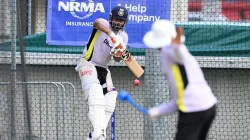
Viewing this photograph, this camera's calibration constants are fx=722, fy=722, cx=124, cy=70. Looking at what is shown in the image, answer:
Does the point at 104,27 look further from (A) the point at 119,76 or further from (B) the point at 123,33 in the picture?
(A) the point at 119,76

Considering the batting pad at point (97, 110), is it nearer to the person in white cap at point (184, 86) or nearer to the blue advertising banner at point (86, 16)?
the blue advertising banner at point (86, 16)

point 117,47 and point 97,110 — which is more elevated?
point 117,47

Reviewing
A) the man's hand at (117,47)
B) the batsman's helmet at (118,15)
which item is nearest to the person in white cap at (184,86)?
the man's hand at (117,47)

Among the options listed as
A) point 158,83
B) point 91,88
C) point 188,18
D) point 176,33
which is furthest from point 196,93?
point 188,18

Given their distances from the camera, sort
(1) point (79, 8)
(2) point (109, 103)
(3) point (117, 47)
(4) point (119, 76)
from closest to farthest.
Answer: (3) point (117, 47) → (2) point (109, 103) → (1) point (79, 8) → (4) point (119, 76)

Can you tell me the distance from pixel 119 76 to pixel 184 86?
4.87 m

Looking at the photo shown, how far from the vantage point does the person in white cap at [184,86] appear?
19.6 feet

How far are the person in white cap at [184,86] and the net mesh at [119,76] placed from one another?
3.69 metres

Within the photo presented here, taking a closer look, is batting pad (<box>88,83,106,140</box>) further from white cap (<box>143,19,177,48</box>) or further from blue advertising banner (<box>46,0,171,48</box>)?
white cap (<box>143,19,177,48</box>)

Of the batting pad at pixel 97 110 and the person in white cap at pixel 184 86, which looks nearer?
the person in white cap at pixel 184 86

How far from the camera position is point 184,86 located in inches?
237

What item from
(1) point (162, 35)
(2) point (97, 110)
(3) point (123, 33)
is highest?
(1) point (162, 35)

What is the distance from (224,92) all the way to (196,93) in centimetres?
496

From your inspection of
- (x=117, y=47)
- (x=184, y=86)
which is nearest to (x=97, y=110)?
(x=117, y=47)
